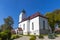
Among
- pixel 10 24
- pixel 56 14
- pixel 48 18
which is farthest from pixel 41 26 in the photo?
pixel 10 24

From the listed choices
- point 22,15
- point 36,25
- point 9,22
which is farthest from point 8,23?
point 36,25

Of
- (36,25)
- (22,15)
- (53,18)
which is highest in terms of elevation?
(22,15)

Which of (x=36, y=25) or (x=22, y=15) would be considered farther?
(x=22, y=15)

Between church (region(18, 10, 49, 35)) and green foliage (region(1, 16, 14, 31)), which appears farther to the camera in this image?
green foliage (region(1, 16, 14, 31))

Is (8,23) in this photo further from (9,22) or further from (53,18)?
(53,18)

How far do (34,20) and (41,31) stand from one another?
17.9 feet

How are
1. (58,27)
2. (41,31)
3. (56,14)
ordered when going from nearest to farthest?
(41,31) < (56,14) < (58,27)

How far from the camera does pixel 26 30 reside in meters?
56.2

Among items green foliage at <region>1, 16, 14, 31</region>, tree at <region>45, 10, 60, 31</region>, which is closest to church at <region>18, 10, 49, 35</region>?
tree at <region>45, 10, 60, 31</region>

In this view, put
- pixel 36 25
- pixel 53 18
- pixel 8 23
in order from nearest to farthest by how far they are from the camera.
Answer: pixel 36 25 → pixel 53 18 → pixel 8 23

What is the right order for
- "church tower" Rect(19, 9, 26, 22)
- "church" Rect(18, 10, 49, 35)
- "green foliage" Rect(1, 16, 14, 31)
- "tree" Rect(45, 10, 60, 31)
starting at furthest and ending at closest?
"church tower" Rect(19, 9, 26, 22)
"green foliage" Rect(1, 16, 14, 31)
"tree" Rect(45, 10, 60, 31)
"church" Rect(18, 10, 49, 35)

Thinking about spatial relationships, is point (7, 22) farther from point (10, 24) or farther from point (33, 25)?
point (33, 25)

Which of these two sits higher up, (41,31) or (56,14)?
(56,14)

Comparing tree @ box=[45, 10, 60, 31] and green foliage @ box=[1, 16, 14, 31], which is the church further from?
green foliage @ box=[1, 16, 14, 31]
